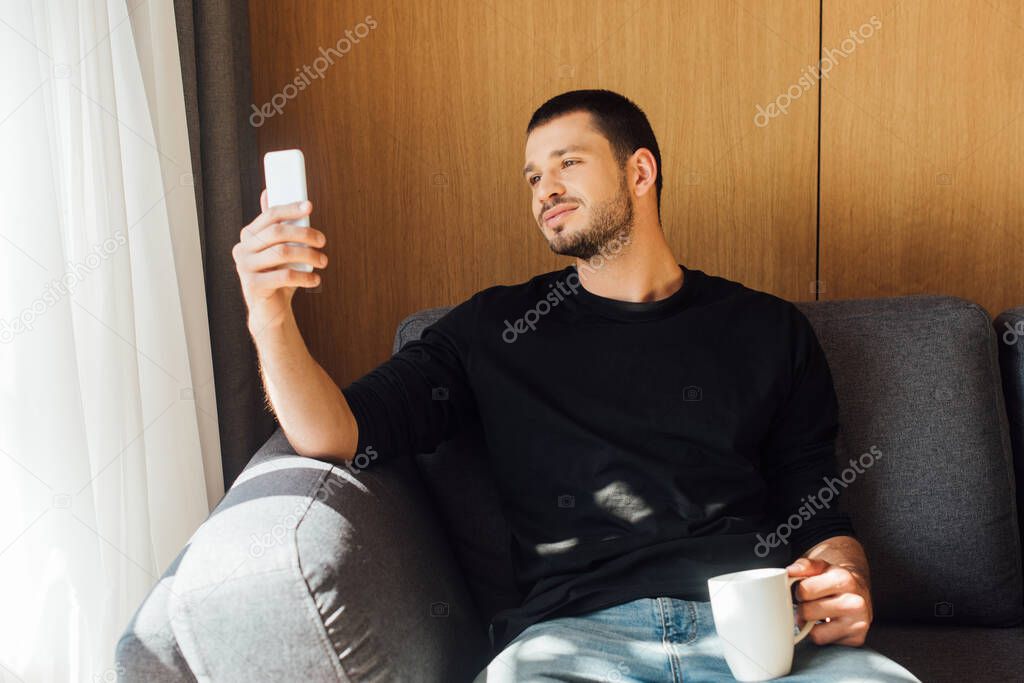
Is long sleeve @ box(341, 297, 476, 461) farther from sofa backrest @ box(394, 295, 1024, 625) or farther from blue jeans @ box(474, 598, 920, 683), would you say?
blue jeans @ box(474, 598, 920, 683)

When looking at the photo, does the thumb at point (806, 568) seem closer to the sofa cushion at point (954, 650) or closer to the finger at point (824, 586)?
the finger at point (824, 586)

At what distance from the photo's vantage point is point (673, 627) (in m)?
1.25

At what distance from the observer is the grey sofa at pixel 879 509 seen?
116cm

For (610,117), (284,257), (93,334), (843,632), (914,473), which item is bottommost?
(843,632)

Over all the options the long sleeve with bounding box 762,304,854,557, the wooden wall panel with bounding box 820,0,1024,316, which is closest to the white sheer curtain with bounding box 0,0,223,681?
the long sleeve with bounding box 762,304,854,557

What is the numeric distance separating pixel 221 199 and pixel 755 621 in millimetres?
1213

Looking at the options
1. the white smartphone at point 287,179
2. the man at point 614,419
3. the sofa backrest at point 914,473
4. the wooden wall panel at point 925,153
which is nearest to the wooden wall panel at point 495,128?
the wooden wall panel at point 925,153

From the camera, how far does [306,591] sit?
1.03m

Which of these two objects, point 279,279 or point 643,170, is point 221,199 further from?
point 643,170

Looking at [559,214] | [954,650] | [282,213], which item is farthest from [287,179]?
[954,650]

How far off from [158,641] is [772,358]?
98 cm

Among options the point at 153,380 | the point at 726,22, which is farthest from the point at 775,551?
the point at 726,22

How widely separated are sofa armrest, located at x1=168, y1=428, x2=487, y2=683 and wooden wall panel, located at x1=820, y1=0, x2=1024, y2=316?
1227 millimetres

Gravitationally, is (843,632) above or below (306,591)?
below
